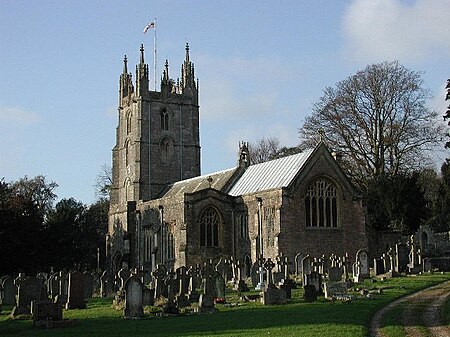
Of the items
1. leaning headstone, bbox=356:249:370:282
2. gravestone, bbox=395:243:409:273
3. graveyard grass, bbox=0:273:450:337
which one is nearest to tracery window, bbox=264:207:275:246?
gravestone, bbox=395:243:409:273

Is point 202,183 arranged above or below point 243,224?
above

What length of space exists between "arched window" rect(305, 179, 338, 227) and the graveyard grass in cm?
1529

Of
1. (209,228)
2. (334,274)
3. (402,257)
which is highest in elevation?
(209,228)

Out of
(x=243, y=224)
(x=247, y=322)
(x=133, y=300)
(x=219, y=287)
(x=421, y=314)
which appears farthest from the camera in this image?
(x=243, y=224)

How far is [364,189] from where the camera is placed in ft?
151

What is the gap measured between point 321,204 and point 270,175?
4.05 metres

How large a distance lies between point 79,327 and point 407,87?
32.4 meters

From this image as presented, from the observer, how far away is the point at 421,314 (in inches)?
704

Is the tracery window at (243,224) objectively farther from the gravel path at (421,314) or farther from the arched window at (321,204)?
the gravel path at (421,314)

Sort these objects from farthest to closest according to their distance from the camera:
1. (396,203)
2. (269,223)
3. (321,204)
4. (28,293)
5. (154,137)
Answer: (154,137) < (396,203) < (321,204) < (269,223) < (28,293)

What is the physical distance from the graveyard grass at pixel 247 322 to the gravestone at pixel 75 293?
2.36 feet

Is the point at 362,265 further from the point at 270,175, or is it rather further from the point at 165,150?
the point at 165,150

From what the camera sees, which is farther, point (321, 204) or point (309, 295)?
point (321, 204)

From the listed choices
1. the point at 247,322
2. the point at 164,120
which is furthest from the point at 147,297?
the point at 164,120
